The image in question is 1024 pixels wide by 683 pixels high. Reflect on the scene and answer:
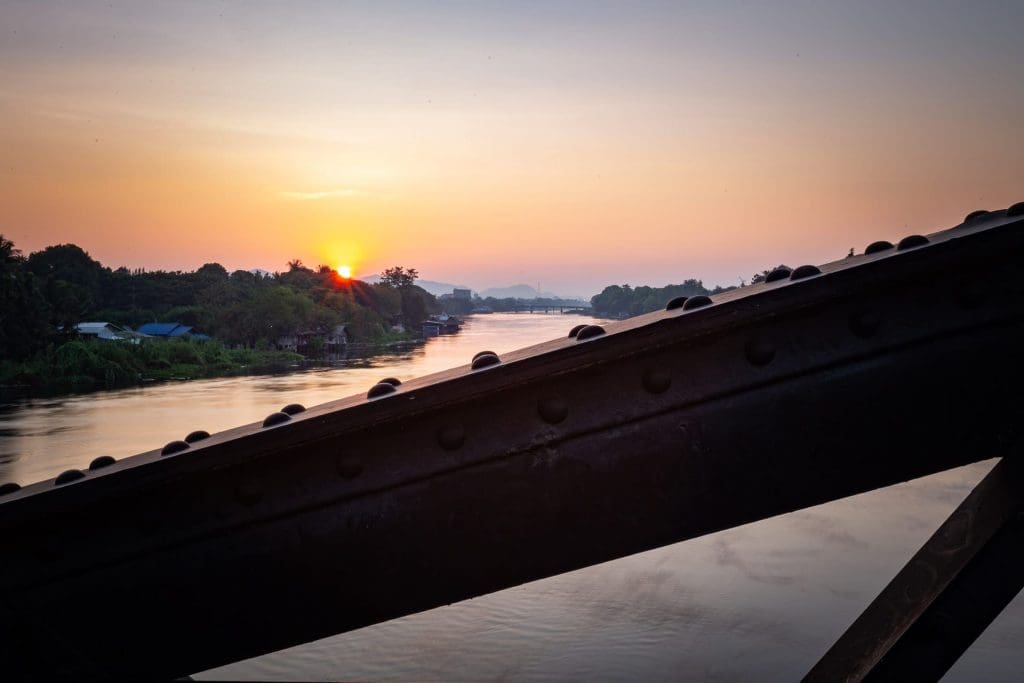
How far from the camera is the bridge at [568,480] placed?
115 centimetres

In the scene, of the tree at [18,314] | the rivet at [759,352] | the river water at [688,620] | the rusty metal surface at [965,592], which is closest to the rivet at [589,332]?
the rivet at [759,352]

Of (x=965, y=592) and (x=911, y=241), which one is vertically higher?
(x=911, y=241)

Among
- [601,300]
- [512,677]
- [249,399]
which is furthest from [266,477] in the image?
[601,300]

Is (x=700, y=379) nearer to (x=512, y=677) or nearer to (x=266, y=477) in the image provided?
(x=266, y=477)

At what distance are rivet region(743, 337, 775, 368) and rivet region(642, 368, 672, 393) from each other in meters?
0.13

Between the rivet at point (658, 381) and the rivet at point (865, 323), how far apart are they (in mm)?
295

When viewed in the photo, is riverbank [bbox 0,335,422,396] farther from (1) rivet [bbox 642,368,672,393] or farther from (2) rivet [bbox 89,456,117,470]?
(1) rivet [bbox 642,368,672,393]

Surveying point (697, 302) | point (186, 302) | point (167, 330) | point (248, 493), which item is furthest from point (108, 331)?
point (697, 302)

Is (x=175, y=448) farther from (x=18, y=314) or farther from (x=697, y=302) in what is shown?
(x=18, y=314)

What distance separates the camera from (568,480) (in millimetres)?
1192

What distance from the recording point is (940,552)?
126cm

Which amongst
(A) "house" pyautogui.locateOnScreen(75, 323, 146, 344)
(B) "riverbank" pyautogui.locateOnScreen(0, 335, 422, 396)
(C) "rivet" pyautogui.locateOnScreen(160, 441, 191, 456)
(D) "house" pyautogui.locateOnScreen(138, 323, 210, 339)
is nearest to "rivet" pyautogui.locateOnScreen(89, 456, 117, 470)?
(C) "rivet" pyautogui.locateOnScreen(160, 441, 191, 456)

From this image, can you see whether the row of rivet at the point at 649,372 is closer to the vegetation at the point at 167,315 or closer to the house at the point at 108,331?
the vegetation at the point at 167,315

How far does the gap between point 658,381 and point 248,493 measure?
0.68 m
